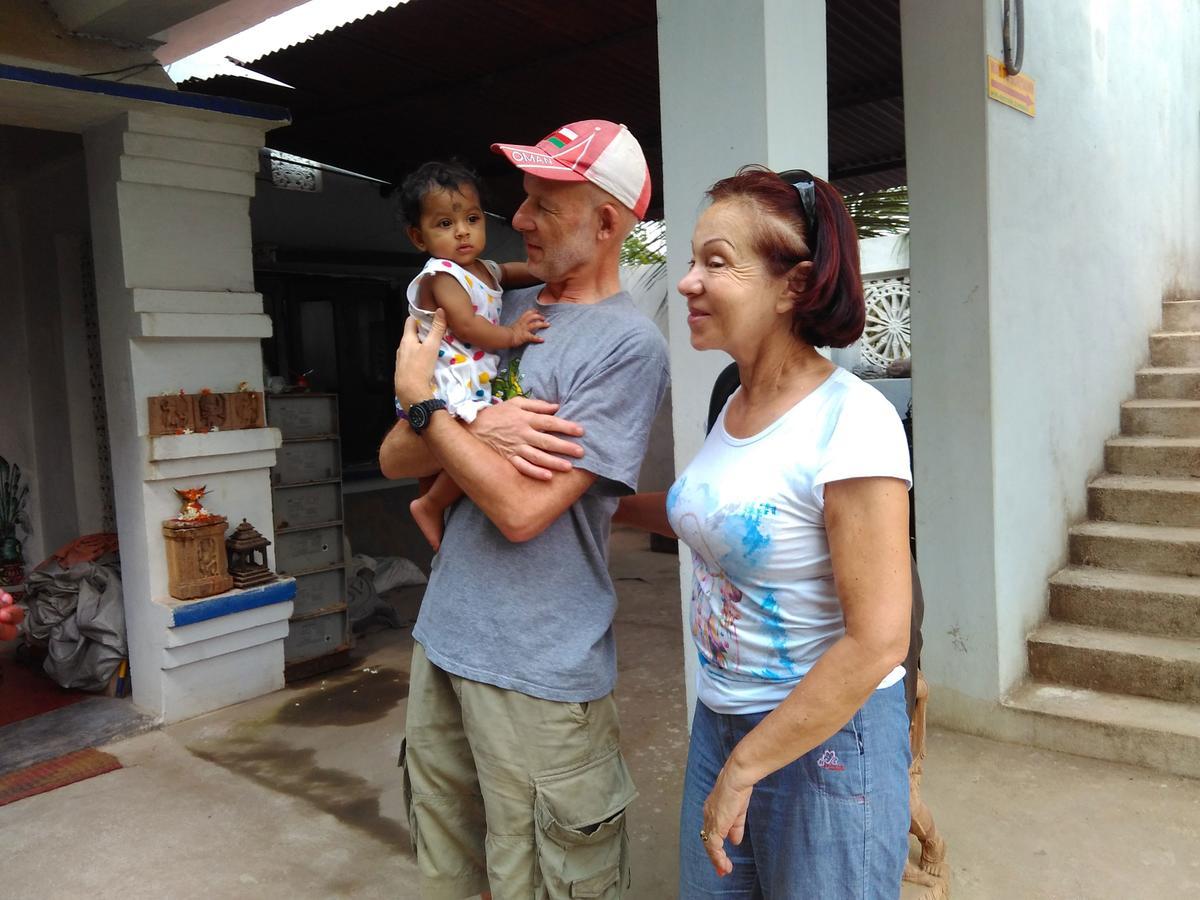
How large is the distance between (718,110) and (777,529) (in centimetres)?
127

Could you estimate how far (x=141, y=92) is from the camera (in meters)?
3.53

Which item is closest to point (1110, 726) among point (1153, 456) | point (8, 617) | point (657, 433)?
point (1153, 456)

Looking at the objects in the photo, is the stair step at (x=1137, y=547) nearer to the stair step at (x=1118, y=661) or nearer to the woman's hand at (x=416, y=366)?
the stair step at (x=1118, y=661)

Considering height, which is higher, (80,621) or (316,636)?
(80,621)

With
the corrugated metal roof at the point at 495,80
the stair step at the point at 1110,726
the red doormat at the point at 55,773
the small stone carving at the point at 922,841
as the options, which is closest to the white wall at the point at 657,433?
the corrugated metal roof at the point at 495,80

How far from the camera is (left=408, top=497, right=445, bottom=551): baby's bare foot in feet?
5.72

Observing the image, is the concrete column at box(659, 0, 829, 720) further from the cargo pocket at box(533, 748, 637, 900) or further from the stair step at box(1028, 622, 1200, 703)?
the stair step at box(1028, 622, 1200, 703)

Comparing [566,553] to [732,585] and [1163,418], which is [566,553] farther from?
[1163,418]

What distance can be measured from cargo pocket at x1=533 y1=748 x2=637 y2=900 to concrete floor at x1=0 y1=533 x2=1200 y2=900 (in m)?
0.91

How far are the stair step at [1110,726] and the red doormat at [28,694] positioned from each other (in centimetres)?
404

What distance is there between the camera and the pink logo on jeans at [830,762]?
4.19 ft

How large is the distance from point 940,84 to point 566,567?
2.58 m

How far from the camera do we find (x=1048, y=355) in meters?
3.60

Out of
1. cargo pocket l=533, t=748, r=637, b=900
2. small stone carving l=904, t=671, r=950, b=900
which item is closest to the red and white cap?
cargo pocket l=533, t=748, r=637, b=900
